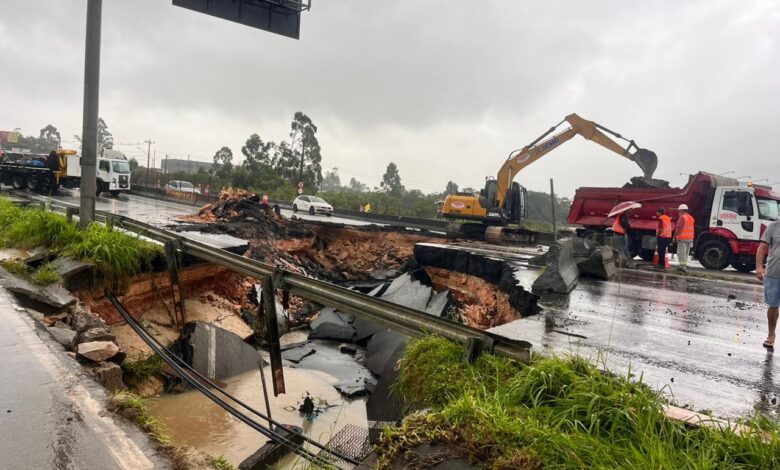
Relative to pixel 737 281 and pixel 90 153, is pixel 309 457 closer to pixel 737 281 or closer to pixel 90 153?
pixel 90 153

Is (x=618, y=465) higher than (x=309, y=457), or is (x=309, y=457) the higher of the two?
(x=618, y=465)

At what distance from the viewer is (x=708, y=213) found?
573 inches

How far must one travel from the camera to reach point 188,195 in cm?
2989

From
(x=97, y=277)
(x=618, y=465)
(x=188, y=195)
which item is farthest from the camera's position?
(x=188, y=195)

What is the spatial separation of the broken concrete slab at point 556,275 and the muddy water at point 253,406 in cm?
341

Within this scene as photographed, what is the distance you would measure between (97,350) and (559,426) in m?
4.32

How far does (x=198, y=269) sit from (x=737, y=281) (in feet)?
40.7

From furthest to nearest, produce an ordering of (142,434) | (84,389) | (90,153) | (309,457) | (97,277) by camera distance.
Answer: (90,153) < (97,277) < (84,389) < (309,457) < (142,434)

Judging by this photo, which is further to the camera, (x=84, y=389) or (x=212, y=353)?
(x=212, y=353)

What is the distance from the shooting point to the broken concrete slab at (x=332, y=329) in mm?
9328

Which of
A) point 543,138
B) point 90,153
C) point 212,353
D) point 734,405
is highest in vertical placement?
point 543,138

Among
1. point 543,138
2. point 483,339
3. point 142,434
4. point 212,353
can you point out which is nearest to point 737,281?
point 543,138

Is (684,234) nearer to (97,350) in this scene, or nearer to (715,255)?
(715,255)

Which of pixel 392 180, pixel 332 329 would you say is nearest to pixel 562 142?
pixel 332 329
